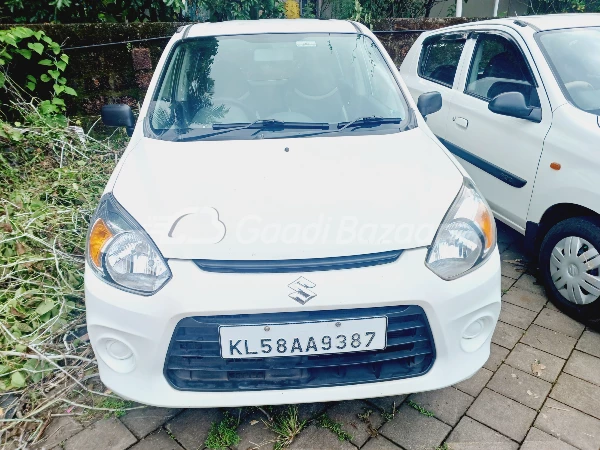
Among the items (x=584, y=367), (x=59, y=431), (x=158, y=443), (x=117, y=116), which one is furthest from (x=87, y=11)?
(x=584, y=367)

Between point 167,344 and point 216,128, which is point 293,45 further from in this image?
point 167,344

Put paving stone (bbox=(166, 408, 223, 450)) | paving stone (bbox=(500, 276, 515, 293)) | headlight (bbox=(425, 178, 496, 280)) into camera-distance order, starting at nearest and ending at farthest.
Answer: headlight (bbox=(425, 178, 496, 280)), paving stone (bbox=(166, 408, 223, 450)), paving stone (bbox=(500, 276, 515, 293))

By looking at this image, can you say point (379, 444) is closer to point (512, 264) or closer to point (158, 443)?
point (158, 443)

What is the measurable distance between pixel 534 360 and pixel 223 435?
165 cm

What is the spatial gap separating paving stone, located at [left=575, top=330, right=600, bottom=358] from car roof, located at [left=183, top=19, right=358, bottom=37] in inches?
90.5

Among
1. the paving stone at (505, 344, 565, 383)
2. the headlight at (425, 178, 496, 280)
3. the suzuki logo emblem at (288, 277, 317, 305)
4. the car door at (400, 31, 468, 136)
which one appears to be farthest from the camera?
the car door at (400, 31, 468, 136)

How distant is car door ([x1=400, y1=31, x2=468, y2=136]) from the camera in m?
3.88

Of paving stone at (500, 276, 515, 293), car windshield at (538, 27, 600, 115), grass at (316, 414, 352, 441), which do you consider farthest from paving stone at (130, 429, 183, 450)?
car windshield at (538, 27, 600, 115)

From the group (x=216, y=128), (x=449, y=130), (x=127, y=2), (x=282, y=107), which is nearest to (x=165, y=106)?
(x=216, y=128)

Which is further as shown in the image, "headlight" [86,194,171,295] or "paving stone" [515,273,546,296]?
"paving stone" [515,273,546,296]

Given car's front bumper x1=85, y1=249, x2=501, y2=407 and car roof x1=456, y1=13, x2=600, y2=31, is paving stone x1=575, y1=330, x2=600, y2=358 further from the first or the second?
car roof x1=456, y1=13, x2=600, y2=31

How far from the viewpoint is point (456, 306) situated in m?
1.71

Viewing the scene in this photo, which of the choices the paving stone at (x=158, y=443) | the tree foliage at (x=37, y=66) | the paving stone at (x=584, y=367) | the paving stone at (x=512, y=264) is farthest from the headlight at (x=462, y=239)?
the tree foliage at (x=37, y=66)

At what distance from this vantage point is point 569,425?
203 cm
